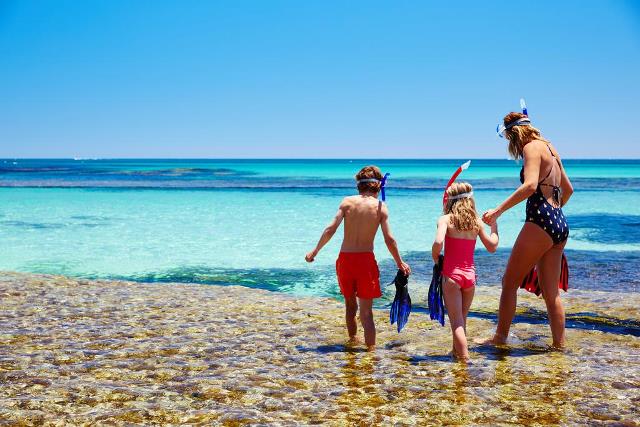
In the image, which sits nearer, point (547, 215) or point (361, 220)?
point (547, 215)

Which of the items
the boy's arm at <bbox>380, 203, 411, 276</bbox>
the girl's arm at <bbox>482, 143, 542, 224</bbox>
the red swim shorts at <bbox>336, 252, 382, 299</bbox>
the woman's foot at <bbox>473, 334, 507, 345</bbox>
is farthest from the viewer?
the woman's foot at <bbox>473, 334, 507, 345</bbox>

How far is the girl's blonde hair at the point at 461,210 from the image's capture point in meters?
6.09

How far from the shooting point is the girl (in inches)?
241

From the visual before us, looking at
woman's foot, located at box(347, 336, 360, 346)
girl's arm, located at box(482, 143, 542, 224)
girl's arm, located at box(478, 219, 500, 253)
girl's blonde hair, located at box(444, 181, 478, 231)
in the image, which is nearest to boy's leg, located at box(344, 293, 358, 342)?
woman's foot, located at box(347, 336, 360, 346)

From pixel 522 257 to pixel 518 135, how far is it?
1.30 m

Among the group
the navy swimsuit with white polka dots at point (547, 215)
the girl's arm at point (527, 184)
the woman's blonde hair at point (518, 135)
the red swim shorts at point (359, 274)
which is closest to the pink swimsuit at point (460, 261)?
the girl's arm at point (527, 184)

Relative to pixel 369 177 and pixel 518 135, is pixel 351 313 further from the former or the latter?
pixel 518 135

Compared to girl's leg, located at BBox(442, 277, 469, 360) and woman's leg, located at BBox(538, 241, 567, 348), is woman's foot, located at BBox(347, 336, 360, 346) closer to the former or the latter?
girl's leg, located at BBox(442, 277, 469, 360)

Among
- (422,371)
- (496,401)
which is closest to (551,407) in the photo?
(496,401)

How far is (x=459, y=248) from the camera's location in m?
6.17

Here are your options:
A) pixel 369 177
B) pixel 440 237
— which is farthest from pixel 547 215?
pixel 369 177

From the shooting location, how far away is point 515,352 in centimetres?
664

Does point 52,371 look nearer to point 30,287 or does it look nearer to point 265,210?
point 30,287

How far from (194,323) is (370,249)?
3.07 m
